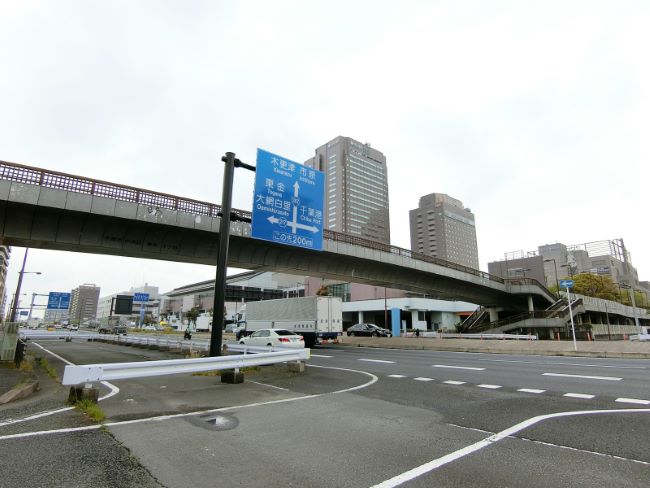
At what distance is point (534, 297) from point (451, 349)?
3376 centimetres

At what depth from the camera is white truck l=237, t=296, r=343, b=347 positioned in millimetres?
29500

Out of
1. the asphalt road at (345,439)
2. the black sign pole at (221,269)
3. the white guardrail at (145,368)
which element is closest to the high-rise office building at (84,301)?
the black sign pole at (221,269)

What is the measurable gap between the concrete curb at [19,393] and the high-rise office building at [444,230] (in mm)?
178049

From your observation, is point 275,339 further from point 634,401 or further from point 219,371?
point 634,401

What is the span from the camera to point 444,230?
7096 inches

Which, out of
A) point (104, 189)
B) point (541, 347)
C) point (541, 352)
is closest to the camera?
point (104, 189)

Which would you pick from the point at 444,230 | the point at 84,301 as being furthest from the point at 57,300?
the point at 444,230

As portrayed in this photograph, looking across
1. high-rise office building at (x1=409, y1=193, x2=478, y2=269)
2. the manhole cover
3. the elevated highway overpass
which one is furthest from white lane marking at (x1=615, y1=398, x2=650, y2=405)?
high-rise office building at (x1=409, y1=193, x2=478, y2=269)

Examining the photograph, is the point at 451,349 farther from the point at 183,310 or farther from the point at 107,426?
the point at 183,310

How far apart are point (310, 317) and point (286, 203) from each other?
684 inches

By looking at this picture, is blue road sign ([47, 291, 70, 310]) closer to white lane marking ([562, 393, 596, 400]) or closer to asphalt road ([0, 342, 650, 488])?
asphalt road ([0, 342, 650, 488])

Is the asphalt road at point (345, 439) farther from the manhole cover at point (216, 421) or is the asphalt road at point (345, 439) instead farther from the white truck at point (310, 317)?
the white truck at point (310, 317)

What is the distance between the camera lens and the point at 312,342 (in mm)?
30391

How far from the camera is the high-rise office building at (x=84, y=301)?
190887 mm
